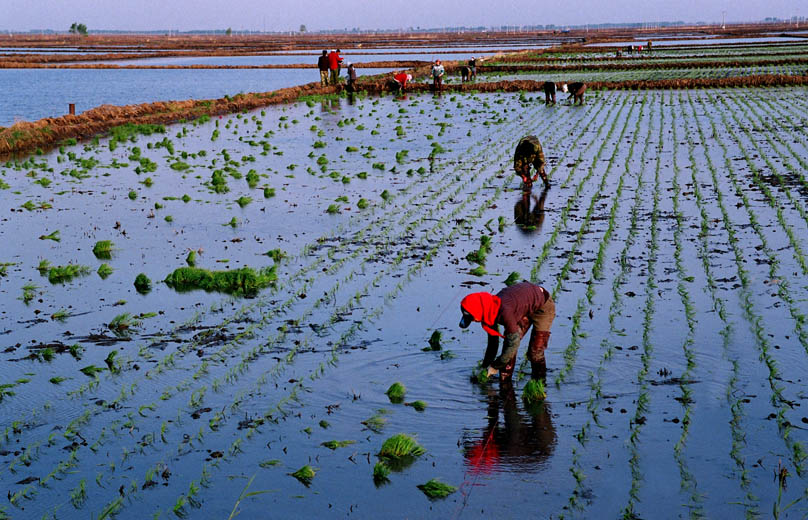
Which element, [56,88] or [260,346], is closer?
[260,346]

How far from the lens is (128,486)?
6648 mm

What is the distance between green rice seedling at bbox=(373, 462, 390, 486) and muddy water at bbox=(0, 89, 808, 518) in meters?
0.09

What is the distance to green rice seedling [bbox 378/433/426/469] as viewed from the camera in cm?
703

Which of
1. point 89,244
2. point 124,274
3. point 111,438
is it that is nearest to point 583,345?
point 111,438

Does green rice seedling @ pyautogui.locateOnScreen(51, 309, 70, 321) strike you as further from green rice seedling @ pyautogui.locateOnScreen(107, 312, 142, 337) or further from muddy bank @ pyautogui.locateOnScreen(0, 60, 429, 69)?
muddy bank @ pyautogui.locateOnScreen(0, 60, 429, 69)

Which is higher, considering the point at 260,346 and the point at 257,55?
the point at 257,55

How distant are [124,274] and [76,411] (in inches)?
193

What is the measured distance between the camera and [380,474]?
676 cm

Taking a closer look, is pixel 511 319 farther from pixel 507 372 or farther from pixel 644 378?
pixel 644 378

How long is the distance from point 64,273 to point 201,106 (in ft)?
84.3

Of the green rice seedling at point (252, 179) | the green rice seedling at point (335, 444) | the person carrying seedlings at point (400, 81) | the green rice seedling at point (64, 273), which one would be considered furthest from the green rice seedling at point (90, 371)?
the person carrying seedlings at point (400, 81)

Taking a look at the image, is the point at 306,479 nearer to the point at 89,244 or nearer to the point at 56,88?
the point at 89,244

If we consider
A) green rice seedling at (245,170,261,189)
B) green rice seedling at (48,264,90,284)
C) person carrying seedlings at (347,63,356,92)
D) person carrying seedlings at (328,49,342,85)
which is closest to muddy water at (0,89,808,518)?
green rice seedling at (48,264,90,284)

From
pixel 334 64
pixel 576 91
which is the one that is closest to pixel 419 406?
pixel 576 91
